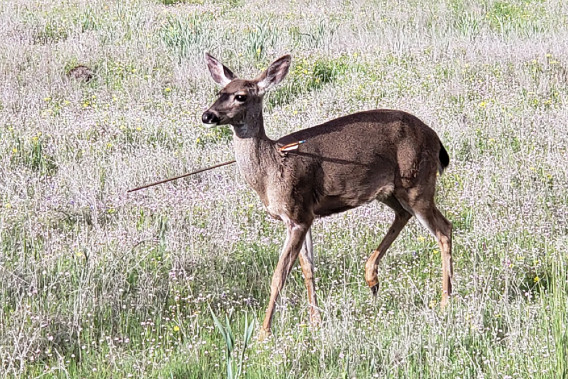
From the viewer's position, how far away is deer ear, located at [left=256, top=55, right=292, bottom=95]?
5.34 m

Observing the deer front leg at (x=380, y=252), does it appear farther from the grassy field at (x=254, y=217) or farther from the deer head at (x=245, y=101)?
Answer: the deer head at (x=245, y=101)

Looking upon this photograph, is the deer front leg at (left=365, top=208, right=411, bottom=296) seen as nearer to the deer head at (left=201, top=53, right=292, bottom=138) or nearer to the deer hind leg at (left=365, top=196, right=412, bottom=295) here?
the deer hind leg at (left=365, top=196, right=412, bottom=295)

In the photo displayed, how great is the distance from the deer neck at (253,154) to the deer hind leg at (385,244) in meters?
0.97

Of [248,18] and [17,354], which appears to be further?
[248,18]

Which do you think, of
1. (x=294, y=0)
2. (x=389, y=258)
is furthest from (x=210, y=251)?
(x=294, y=0)

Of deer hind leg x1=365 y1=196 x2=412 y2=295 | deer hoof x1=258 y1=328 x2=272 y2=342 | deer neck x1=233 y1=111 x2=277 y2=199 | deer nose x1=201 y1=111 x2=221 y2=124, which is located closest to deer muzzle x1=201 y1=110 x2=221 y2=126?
deer nose x1=201 y1=111 x2=221 y2=124

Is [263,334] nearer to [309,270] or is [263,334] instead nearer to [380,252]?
[309,270]

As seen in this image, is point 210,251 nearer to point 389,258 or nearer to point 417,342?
point 389,258

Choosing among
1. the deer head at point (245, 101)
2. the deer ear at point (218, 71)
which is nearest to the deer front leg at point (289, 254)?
the deer head at point (245, 101)

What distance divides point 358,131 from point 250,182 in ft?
2.61

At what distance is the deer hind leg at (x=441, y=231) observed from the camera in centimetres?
573

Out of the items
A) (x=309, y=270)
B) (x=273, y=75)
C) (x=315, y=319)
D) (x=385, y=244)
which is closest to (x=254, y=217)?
(x=385, y=244)

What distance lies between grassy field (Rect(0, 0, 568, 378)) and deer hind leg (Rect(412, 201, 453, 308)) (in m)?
0.10

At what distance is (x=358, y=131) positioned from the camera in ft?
18.4
